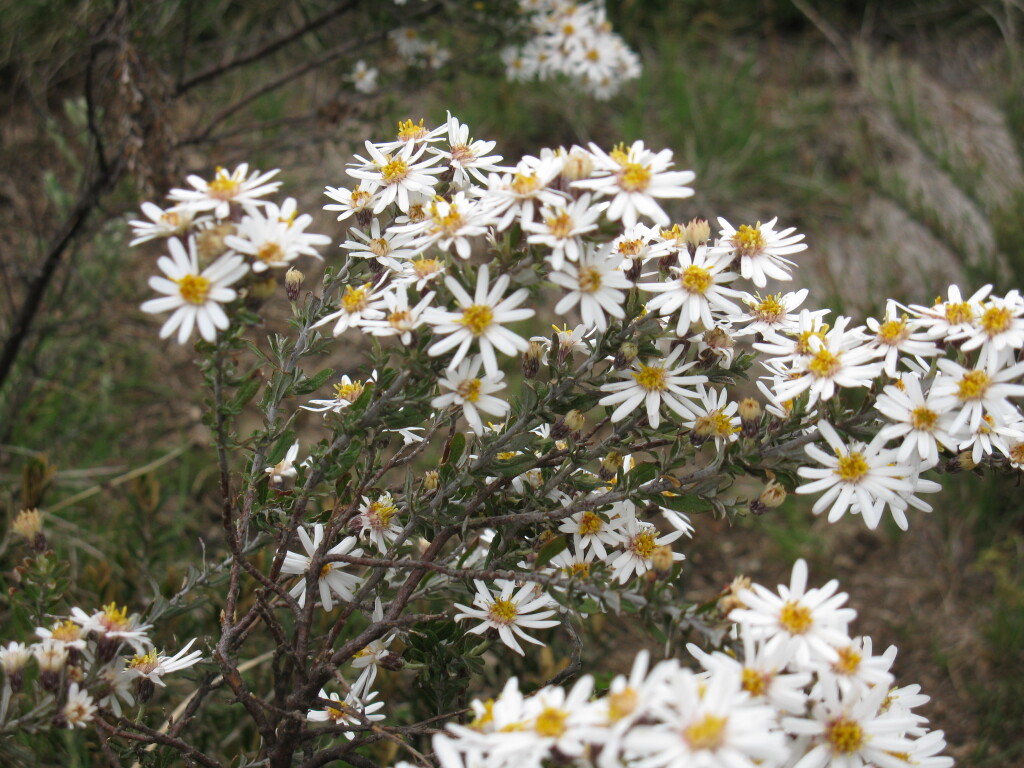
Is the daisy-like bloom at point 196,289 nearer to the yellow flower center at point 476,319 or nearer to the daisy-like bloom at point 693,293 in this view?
the yellow flower center at point 476,319

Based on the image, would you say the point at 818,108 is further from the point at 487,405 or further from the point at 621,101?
the point at 487,405

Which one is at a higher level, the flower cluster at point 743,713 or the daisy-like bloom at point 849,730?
the flower cluster at point 743,713

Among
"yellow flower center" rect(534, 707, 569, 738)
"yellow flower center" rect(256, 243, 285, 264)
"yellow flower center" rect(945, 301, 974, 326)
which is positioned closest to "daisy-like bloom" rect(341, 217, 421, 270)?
"yellow flower center" rect(256, 243, 285, 264)

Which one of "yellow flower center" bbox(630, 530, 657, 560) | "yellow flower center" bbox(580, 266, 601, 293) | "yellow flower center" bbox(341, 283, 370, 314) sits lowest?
"yellow flower center" bbox(630, 530, 657, 560)

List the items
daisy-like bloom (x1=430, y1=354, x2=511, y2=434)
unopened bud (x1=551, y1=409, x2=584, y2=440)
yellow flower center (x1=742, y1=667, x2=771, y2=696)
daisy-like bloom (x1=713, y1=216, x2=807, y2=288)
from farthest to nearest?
1. daisy-like bloom (x1=713, y1=216, x2=807, y2=288)
2. unopened bud (x1=551, y1=409, x2=584, y2=440)
3. daisy-like bloom (x1=430, y1=354, x2=511, y2=434)
4. yellow flower center (x1=742, y1=667, x2=771, y2=696)

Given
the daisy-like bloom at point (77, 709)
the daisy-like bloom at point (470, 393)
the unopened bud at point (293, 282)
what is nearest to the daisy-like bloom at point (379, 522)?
the daisy-like bloom at point (470, 393)

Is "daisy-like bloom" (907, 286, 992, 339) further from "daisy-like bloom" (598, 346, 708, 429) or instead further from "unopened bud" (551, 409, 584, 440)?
"unopened bud" (551, 409, 584, 440)
